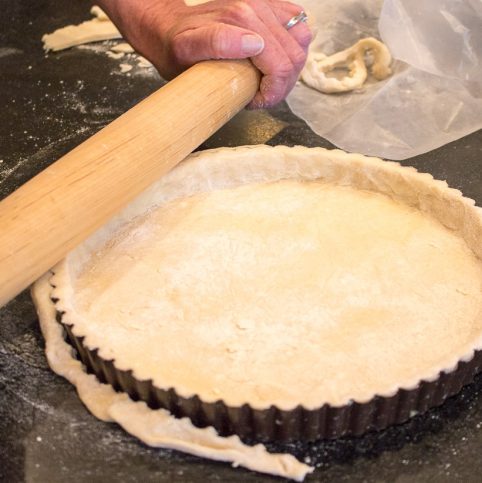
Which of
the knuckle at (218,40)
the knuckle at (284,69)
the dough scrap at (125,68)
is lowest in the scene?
the dough scrap at (125,68)

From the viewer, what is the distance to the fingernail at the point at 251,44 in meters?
1.91

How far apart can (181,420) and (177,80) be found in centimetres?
92

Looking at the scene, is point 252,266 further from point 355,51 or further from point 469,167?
point 355,51

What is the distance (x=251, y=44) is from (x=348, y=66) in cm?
83

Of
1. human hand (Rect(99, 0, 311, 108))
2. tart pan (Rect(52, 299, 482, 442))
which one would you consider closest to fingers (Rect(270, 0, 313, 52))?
human hand (Rect(99, 0, 311, 108))

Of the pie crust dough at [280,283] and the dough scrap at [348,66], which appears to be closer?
the pie crust dough at [280,283]

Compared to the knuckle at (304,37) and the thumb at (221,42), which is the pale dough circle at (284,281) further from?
the knuckle at (304,37)

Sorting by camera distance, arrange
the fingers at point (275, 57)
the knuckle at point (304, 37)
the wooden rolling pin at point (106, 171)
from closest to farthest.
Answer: the wooden rolling pin at point (106, 171)
the fingers at point (275, 57)
the knuckle at point (304, 37)

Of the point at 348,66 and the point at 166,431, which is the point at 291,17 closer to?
the point at 348,66

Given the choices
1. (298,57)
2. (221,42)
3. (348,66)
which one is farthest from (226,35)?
(348,66)

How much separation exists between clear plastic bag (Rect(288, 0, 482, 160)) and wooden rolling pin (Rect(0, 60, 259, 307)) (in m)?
0.50

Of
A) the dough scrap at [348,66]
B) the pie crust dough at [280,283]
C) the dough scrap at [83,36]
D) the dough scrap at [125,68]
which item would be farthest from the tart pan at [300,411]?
the dough scrap at [83,36]

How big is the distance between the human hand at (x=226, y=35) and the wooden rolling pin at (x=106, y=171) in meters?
0.07

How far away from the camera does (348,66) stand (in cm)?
265
